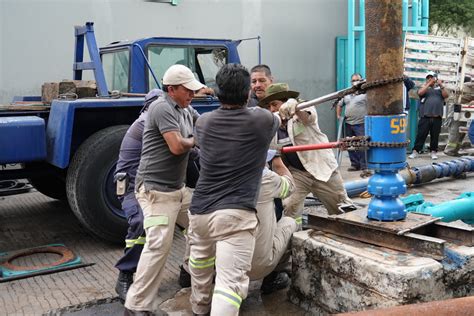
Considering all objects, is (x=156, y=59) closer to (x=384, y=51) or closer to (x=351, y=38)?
(x=384, y=51)

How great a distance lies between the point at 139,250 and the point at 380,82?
2004 mm

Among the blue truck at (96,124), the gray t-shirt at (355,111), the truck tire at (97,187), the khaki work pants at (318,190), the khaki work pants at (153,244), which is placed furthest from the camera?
the gray t-shirt at (355,111)

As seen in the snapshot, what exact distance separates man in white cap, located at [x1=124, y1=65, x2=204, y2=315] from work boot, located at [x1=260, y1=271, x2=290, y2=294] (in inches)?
33.8

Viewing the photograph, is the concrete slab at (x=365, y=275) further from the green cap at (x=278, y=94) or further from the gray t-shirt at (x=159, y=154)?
the green cap at (x=278, y=94)

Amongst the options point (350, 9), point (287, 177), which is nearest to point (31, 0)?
point (350, 9)

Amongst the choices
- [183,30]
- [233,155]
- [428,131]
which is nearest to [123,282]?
[233,155]

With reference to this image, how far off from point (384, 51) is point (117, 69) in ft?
12.4

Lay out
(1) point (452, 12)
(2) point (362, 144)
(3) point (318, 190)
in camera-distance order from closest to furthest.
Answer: (2) point (362, 144)
(3) point (318, 190)
(1) point (452, 12)

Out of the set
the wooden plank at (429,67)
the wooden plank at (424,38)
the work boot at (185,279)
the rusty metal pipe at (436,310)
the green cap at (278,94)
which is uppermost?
the wooden plank at (424,38)

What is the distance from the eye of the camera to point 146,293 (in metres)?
3.41

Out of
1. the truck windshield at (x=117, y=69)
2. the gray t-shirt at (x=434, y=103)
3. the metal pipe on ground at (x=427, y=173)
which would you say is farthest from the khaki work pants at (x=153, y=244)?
the gray t-shirt at (x=434, y=103)

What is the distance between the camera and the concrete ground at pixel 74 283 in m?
3.80

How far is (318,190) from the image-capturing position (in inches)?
179

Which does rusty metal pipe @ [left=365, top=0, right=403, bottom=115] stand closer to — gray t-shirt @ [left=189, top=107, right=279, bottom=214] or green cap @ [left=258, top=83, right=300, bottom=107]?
gray t-shirt @ [left=189, top=107, right=279, bottom=214]
